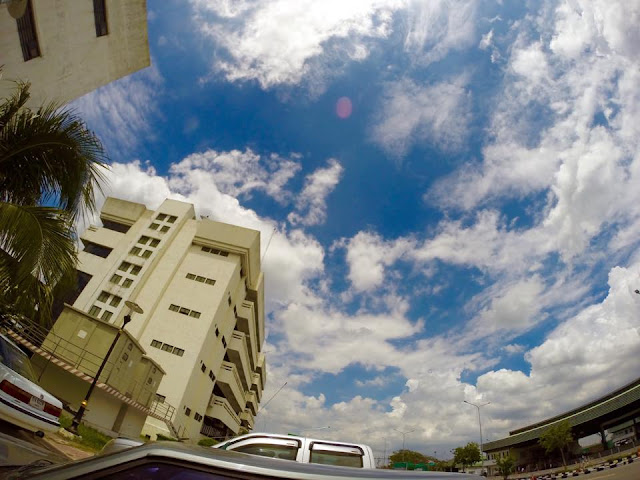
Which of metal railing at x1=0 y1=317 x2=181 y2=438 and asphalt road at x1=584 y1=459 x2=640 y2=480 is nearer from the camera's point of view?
asphalt road at x1=584 y1=459 x2=640 y2=480

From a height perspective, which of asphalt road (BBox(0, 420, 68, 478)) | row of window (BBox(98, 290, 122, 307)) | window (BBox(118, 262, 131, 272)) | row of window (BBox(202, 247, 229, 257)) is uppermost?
row of window (BBox(202, 247, 229, 257))

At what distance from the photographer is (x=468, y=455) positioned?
56.8 metres

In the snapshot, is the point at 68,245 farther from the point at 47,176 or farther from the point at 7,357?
the point at 7,357

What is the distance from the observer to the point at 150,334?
1304 inches

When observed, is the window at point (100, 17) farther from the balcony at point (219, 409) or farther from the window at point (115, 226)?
the balcony at point (219, 409)

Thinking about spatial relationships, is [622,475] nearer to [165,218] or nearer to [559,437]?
[559,437]

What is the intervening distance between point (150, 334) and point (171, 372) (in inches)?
202

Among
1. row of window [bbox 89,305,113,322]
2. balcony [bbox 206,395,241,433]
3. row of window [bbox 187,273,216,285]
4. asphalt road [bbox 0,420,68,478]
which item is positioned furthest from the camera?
balcony [bbox 206,395,241,433]

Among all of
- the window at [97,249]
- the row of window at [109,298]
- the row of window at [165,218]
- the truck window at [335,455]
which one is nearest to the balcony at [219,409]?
the row of window at [109,298]

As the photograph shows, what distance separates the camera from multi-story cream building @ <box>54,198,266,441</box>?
105 ft

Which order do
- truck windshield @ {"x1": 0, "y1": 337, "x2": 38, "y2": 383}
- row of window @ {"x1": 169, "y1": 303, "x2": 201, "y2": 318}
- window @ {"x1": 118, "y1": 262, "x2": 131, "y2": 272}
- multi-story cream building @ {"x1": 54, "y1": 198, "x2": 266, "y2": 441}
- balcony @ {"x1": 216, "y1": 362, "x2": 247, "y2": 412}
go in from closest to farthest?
truck windshield @ {"x1": 0, "y1": 337, "x2": 38, "y2": 383} < multi-story cream building @ {"x1": 54, "y1": 198, "x2": 266, "y2": 441} < row of window @ {"x1": 169, "y1": 303, "x2": 201, "y2": 318} < window @ {"x1": 118, "y1": 262, "x2": 131, "y2": 272} < balcony @ {"x1": 216, "y1": 362, "x2": 247, "y2": 412}

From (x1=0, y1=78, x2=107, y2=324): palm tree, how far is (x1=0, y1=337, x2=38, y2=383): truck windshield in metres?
0.80

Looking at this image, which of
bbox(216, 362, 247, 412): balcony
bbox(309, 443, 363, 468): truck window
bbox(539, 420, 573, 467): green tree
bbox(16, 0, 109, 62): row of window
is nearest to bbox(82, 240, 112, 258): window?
bbox(216, 362, 247, 412): balcony

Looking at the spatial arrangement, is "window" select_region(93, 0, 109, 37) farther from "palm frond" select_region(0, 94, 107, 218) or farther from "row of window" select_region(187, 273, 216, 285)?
"row of window" select_region(187, 273, 216, 285)
